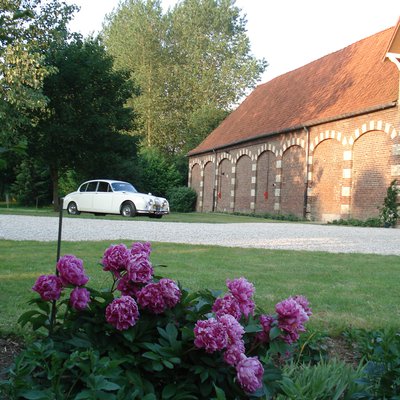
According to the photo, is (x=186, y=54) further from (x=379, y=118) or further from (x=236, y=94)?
(x=379, y=118)

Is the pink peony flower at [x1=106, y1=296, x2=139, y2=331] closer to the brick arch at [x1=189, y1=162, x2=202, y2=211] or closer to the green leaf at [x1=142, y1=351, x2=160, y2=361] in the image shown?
the green leaf at [x1=142, y1=351, x2=160, y2=361]

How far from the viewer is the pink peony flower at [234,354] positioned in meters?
2.02

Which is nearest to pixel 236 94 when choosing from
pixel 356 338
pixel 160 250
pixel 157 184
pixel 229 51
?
pixel 229 51

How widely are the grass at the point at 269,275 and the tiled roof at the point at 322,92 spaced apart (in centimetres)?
1571

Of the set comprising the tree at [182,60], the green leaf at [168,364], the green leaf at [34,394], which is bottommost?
the green leaf at [34,394]

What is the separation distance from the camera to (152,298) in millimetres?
2195

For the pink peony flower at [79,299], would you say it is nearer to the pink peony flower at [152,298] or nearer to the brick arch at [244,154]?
the pink peony flower at [152,298]

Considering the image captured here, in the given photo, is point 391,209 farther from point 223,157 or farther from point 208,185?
point 208,185

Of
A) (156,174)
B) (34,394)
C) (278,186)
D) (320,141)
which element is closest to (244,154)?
(278,186)

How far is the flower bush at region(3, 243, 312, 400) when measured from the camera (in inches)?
76.9

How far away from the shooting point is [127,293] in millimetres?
2346

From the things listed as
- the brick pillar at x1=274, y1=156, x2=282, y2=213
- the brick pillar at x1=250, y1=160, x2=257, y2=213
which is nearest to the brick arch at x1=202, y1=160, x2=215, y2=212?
the brick pillar at x1=250, y1=160, x2=257, y2=213

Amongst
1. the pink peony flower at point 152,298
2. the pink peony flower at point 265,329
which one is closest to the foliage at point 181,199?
the pink peony flower at point 265,329

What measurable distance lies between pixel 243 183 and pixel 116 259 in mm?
31354
